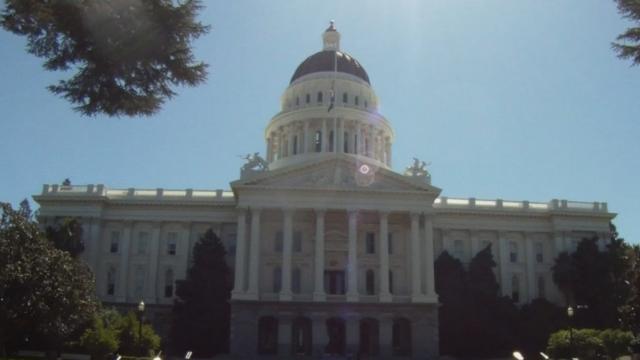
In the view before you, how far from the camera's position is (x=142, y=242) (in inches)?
2798

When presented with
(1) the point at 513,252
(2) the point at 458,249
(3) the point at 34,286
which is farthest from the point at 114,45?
(1) the point at 513,252

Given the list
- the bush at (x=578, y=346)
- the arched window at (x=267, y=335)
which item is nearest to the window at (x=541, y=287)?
the bush at (x=578, y=346)

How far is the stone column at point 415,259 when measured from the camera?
62969 millimetres

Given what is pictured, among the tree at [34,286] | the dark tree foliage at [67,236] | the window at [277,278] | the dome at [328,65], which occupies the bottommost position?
the tree at [34,286]

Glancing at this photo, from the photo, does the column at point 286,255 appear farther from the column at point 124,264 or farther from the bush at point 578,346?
the bush at point 578,346

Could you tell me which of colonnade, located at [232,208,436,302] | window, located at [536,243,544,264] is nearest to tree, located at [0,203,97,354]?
colonnade, located at [232,208,436,302]

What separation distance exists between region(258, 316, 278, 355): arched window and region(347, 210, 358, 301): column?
6919 mm

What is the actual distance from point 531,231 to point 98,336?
1757 inches

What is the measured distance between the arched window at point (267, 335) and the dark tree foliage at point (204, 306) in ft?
10.3

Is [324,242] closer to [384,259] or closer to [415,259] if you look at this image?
[384,259]

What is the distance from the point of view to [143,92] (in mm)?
22922

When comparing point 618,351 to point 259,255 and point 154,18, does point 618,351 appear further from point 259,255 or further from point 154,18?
point 154,18

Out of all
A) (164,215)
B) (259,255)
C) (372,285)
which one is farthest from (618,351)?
(164,215)

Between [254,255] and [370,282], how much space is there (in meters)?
11.7
